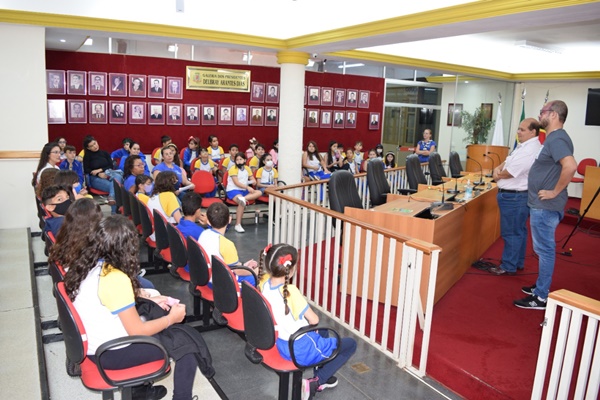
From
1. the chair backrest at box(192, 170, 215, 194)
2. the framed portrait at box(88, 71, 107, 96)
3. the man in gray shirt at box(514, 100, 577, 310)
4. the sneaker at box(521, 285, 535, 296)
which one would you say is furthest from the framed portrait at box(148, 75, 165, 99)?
the sneaker at box(521, 285, 535, 296)

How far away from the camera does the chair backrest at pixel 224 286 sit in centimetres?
299

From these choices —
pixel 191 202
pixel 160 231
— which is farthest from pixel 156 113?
pixel 191 202

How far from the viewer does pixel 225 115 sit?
427 inches

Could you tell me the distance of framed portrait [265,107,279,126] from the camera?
11.4 metres

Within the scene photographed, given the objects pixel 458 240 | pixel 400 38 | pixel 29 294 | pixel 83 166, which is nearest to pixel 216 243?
pixel 29 294

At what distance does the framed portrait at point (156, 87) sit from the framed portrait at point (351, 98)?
191 inches

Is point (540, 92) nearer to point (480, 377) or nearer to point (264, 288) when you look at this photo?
point (480, 377)

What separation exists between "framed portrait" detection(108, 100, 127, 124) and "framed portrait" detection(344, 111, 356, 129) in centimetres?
565

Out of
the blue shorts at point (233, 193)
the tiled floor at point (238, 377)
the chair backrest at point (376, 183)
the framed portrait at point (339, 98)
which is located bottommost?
the tiled floor at point (238, 377)

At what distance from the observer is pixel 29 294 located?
4242mm

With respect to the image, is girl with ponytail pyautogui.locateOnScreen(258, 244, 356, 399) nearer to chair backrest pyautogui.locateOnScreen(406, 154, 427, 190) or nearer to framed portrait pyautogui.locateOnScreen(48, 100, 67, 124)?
chair backrest pyautogui.locateOnScreen(406, 154, 427, 190)

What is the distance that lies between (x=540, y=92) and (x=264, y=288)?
12.3m

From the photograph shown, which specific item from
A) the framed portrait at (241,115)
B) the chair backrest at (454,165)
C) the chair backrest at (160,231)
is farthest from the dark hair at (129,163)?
the chair backrest at (454,165)

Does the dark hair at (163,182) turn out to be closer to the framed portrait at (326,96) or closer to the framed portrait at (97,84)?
the framed portrait at (97,84)
